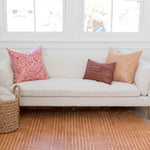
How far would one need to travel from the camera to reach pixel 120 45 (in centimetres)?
401

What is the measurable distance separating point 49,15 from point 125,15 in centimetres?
113

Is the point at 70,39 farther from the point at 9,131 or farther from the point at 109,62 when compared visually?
the point at 9,131

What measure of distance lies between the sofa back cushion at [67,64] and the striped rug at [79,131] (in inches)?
19.3

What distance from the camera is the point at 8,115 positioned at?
2891 mm

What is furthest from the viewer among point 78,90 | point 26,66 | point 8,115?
point 26,66

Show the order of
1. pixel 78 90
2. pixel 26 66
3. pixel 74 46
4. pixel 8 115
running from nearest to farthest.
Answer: pixel 8 115 → pixel 78 90 → pixel 26 66 → pixel 74 46

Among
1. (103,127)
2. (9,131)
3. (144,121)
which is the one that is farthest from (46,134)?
(144,121)

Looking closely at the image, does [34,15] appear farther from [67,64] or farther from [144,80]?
[144,80]

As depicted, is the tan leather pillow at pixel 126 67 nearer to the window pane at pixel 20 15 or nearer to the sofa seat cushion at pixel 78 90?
the sofa seat cushion at pixel 78 90

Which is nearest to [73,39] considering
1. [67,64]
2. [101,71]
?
[67,64]

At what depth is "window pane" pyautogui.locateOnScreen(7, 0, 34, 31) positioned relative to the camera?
3994 millimetres

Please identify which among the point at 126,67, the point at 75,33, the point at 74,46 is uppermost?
the point at 75,33

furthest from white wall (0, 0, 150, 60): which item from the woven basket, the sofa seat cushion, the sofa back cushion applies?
the woven basket

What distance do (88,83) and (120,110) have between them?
64cm
